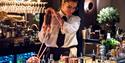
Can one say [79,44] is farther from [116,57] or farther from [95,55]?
[116,57]

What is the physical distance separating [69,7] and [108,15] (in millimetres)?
3772

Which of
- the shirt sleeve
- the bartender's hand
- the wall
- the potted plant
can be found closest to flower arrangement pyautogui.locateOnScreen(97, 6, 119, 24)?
the potted plant

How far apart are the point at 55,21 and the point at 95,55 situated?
0.95 metres

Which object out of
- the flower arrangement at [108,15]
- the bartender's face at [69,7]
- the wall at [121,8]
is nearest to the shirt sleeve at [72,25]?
the bartender's face at [69,7]

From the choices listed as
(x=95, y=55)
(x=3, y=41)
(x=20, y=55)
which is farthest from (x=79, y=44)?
(x=3, y=41)

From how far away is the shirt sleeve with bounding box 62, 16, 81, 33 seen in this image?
12.3ft

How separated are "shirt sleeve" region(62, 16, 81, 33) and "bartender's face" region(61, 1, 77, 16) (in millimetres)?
102

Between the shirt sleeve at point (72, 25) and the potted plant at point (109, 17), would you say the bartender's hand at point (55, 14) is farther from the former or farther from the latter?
the potted plant at point (109, 17)

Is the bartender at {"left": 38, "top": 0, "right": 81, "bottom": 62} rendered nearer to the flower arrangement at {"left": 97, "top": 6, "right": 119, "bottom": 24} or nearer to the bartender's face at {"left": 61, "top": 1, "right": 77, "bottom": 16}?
the bartender's face at {"left": 61, "top": 1, "right": 77, "bottom": 16}

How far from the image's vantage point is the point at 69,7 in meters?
3.79

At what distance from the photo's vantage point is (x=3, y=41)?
319cm

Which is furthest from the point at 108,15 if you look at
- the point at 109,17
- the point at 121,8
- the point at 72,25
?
the point at 72,25

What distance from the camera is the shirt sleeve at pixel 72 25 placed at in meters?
3.74

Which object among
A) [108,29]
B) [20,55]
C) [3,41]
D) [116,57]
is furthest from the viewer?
[108,29]
